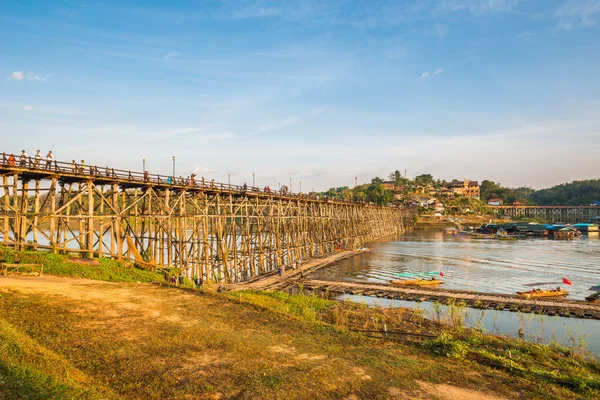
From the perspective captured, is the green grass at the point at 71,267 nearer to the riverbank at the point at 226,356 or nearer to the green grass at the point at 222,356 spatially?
the riverbank at the point at 226,356

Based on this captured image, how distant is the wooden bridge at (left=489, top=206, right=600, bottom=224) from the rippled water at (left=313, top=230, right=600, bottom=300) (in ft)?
324

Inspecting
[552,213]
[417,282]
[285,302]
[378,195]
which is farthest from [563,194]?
[285,302]

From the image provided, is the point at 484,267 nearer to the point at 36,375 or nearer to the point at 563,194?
the point at 36,375

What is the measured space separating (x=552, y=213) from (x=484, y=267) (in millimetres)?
144054

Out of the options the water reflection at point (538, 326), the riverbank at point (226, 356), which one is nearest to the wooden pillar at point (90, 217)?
the riverbank at point (226, 356)

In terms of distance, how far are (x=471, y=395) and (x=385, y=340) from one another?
17.5 ft

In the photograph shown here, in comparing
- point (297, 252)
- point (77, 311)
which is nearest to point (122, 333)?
point (77, 311)

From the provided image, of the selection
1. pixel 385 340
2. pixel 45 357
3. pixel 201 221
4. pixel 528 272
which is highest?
pixel 201 221

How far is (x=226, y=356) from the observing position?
12156 millimetres

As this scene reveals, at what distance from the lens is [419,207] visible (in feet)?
469

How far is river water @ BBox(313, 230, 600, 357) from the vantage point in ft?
76.9

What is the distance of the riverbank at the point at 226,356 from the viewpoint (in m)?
9.74

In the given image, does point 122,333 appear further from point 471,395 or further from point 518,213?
point 518,213

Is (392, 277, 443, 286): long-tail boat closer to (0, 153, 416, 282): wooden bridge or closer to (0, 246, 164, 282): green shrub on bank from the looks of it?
(0, 153, 416, 282): wooden bridge
